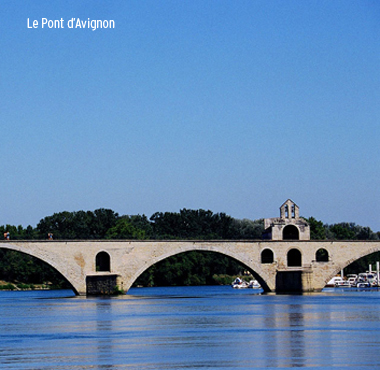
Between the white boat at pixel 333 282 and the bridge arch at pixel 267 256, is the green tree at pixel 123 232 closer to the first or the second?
the white boat at pixel 333 282

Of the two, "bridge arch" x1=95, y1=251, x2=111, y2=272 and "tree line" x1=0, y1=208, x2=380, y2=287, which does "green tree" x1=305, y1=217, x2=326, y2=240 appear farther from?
"bridge arch" x1=95, y1=251, x2=111, y2=272

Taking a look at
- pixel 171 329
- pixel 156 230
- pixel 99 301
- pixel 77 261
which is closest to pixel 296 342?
pixel 171 329

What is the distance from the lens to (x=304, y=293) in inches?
2790

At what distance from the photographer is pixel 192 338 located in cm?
3216

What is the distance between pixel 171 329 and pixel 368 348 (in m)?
10.8

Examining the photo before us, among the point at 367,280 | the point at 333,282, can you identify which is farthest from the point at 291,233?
Result: the point at 367,280

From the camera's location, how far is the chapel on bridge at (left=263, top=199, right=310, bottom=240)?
7406 centimetres

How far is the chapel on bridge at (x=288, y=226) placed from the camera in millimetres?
74062

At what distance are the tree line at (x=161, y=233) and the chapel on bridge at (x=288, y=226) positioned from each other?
2647 centimetres

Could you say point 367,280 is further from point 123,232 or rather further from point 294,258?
point 123,232

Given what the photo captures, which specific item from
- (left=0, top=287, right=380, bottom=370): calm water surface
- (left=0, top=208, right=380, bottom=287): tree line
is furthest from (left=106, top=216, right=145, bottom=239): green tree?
(left=0, top=287, right=380, bottom=370): calm water surface

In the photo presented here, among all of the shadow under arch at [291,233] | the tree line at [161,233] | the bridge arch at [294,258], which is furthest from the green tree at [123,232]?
the shadow under arch at [291,233]

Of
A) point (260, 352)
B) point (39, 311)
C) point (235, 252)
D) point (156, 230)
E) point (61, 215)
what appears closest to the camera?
point (260, 352)

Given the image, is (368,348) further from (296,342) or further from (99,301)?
(99,301)
